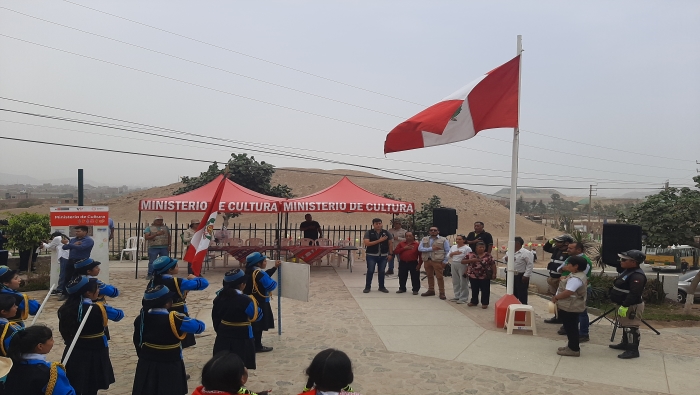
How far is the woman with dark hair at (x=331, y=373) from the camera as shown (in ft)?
9.22

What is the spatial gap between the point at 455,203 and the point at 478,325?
6836 cm

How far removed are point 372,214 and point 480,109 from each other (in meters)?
56.4

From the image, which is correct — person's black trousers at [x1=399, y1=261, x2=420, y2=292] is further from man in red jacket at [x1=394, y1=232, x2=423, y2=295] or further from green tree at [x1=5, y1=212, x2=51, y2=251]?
green tree at [x1=5, y1=212, x2=51, y2=251]

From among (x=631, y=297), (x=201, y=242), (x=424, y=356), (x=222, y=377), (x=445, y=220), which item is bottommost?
(x=424, y=356)

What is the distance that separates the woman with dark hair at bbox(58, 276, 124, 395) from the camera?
483 centimetres

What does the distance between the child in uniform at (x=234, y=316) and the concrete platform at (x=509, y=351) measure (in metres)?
2.69

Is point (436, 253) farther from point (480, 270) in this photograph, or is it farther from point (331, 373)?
point (331, 373)

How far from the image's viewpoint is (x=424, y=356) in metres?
7.38

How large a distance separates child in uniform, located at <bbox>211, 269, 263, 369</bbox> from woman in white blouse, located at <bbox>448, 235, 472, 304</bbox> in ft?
19.2

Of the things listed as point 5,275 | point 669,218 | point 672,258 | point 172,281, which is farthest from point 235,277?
point 672,258

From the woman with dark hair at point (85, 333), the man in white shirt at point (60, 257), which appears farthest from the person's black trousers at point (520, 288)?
the man in white shirt at point (60, 257)

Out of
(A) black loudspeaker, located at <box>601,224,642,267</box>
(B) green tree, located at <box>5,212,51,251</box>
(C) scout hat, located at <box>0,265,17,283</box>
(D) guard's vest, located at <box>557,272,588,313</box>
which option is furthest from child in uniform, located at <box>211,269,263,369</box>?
(B) green tree, located at <box>5,212,51,251</box>

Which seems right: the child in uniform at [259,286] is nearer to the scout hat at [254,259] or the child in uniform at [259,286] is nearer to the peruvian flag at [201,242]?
the scout hat at [254,259]

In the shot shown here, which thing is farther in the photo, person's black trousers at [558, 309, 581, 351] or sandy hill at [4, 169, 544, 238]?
sandy hill at [4, 169, 544, 238]
